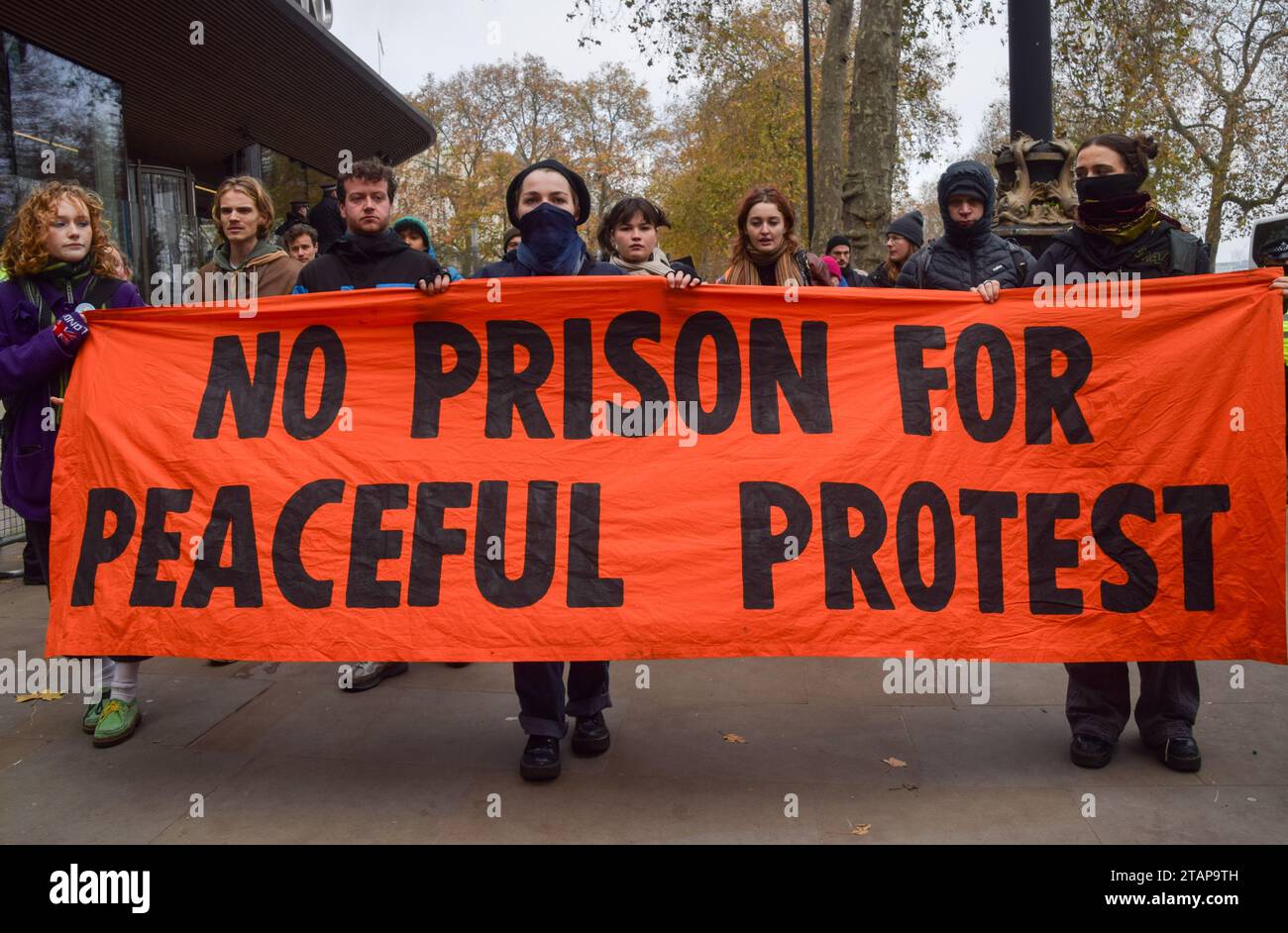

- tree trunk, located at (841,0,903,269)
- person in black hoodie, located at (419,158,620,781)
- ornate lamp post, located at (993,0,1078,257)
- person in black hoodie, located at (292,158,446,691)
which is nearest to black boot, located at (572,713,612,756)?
person in black hoodie, located at (419,158,620,781)

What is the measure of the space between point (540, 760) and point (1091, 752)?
1844mm

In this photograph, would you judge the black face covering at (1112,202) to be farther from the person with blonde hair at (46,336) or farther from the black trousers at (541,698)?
the person with blonde hair at (46,336)

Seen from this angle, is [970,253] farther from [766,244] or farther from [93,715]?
[93,715]

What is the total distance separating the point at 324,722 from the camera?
4.16m

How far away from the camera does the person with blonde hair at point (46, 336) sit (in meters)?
3.84

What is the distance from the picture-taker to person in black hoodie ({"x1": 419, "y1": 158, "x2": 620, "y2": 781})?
3547 mm

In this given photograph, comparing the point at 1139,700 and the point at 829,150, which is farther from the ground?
the point at 829,150

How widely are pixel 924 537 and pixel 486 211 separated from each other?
42.8 m

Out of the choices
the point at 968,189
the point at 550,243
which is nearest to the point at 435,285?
the point at 550,243

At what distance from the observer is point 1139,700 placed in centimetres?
369

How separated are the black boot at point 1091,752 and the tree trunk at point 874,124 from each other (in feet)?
32.4

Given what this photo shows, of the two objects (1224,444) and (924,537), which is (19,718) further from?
(1224,444)

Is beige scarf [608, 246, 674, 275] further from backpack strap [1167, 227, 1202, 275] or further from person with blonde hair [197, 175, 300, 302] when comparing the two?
backpack strap [1167, 227, 1202, 275]

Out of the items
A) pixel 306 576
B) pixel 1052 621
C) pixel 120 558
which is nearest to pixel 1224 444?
pixel 1052 621
